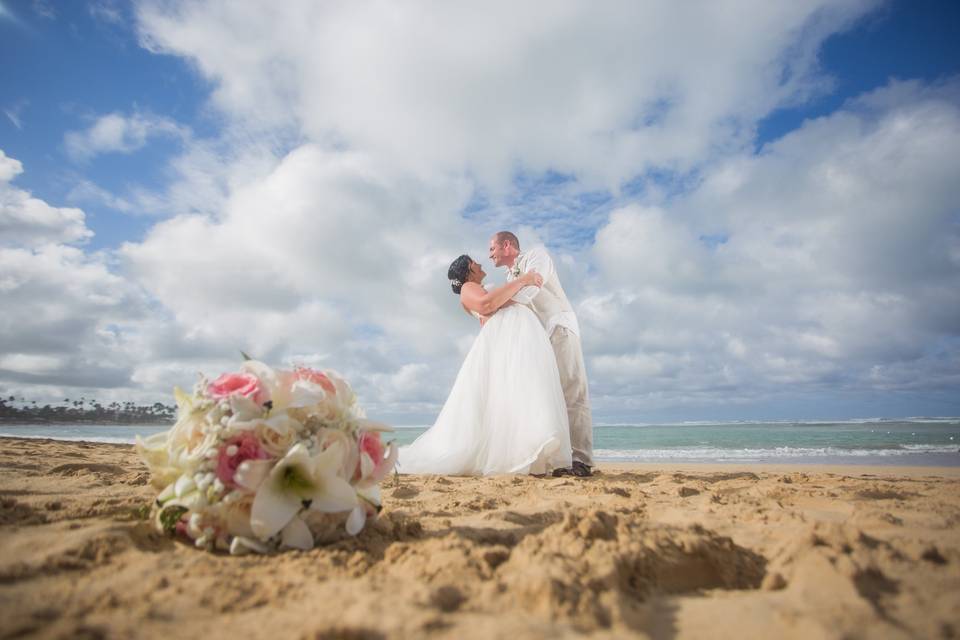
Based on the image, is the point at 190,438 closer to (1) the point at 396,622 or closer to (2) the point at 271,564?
(2) the point at 271,564

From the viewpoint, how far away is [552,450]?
16.1 feet

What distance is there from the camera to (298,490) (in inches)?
72.4

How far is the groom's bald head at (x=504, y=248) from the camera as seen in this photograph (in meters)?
6.21

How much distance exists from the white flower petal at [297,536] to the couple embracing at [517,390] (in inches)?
131

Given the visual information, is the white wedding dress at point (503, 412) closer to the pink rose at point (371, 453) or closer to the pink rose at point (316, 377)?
the pink rose at point (371, 453)

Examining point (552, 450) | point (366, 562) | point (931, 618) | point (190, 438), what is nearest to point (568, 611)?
point (366, 562)

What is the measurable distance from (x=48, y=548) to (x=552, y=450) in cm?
402

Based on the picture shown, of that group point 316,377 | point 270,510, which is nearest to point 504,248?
point 316,377

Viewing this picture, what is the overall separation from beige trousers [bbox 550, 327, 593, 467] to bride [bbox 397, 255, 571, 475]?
377mm

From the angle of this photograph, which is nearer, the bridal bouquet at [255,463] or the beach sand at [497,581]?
the beach sand at [497,581]

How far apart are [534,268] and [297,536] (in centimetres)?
457

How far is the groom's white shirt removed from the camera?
5871 millimetres

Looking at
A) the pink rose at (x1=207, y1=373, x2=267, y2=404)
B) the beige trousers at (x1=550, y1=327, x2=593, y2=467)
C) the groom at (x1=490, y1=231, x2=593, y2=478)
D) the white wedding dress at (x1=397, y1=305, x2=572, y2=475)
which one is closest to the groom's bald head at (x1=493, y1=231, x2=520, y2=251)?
the groom at (x1=490, y1=231, x2=593, y2=478)

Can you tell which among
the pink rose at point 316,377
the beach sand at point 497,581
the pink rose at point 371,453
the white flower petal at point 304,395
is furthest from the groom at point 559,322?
the white flower petal at point 304,395
